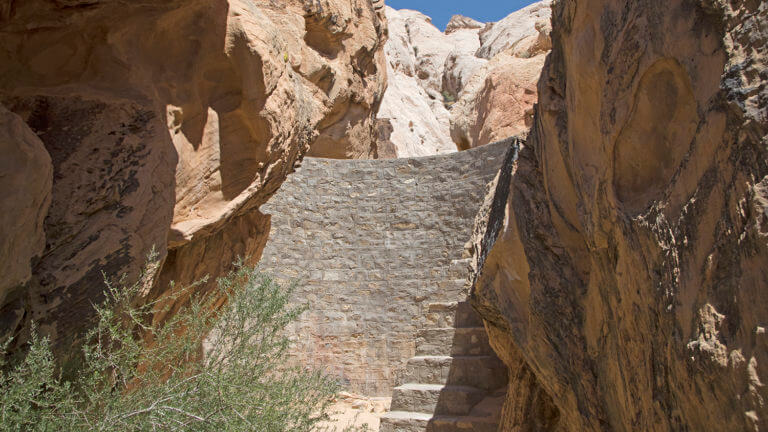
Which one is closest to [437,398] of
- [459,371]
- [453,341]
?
[459,371]

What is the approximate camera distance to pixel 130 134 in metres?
3.60

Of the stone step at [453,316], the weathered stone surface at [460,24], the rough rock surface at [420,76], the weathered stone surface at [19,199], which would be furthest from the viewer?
the weathered stone surface at [460,24]

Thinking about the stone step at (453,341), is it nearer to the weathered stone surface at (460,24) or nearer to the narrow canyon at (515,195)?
the narrow canyon at (515,195)

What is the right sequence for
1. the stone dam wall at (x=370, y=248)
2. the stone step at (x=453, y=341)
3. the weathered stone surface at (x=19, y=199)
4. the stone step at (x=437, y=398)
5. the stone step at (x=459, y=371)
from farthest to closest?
the stone dam wall at (x=370, y=248) → the stone step at (x=453, y=341) → the stone step at (x=459, y=371) → the stone step at (x=437, y=398) → the weathered stone surface at (x=19, y=199)

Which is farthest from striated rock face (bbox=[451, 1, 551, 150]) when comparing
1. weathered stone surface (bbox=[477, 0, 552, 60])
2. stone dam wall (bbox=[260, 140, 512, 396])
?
weathered stone surface (bbox=[477, 0, 552, 60])

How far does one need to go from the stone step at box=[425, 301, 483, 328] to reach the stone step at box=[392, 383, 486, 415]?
727 millimetres

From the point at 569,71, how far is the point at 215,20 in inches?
89.2

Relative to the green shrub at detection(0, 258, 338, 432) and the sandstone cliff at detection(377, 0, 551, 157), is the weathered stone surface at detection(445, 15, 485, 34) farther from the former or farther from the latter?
the green shrub at detection(0, 258, 338, 432)

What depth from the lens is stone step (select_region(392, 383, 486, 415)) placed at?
18.0 ft

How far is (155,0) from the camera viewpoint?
3.61 m

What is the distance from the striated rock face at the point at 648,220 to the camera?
1.76 m

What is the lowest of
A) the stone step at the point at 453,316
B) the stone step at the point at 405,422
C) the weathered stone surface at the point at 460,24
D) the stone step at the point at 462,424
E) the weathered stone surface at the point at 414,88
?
the stone step at the point at 405,422

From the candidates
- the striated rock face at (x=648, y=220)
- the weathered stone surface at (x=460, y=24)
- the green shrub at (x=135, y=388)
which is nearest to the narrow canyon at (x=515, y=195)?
the striated rock face at (x=648, y=220)

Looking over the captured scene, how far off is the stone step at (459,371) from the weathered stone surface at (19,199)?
3915 mm
